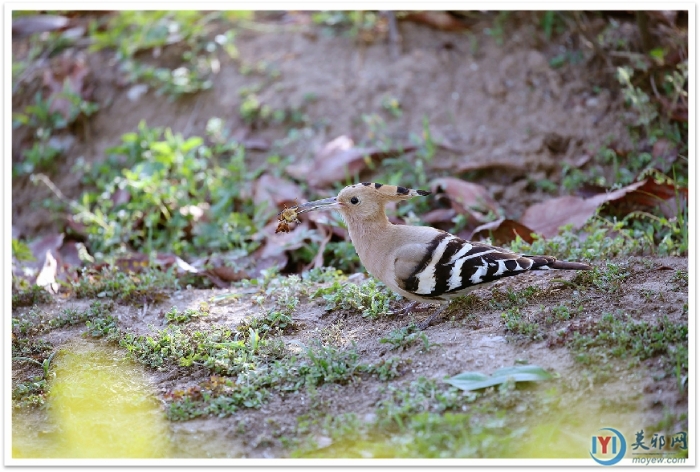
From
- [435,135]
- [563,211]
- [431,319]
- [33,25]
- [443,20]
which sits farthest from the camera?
[33,25]

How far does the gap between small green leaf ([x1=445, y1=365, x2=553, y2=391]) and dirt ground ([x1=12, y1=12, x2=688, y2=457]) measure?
0.08m

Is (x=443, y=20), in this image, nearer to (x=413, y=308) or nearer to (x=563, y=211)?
(x=563, y=211)

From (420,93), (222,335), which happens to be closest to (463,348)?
(222,335)

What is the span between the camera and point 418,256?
3998 millimetres

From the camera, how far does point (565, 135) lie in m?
6.26

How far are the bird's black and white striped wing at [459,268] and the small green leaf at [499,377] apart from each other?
627 mm

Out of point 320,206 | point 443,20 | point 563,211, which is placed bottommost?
point 563,211

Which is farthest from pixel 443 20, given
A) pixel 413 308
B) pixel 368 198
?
pixel 413 308

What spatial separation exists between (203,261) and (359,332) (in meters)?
1.85

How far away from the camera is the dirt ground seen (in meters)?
3.30

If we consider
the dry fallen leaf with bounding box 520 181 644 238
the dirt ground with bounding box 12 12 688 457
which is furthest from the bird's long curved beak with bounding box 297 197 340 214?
the dry fallen leaf with bounding box 520 181 644 238

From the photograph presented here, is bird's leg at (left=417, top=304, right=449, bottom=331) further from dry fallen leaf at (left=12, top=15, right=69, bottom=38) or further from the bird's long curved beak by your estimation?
dry fallen leaf at (left=12, top=15, right=69, bottom=38)

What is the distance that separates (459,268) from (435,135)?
2736 mm

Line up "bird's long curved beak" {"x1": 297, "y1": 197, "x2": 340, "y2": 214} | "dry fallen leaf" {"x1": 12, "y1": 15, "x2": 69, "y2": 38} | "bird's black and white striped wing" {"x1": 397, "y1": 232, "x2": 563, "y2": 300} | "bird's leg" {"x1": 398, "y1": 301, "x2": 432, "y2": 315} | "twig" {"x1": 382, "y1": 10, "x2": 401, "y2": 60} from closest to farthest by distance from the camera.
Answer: "bird's black and white striped wing" {"x1": 397, "y1": 232, "x2": 563, "y2": 300}
"bird's leg" {"x1": 398, "y1": 301, "x2": 432, "y2": 315}
"bird's long curved beak" {"x1": 297, "y1": 197, "x2": 340, "y2": 214}
"twig" {"x1": 382, "y1": 10, "x2": 401, "y2": 60}
"dry fallen leaf" {"x1": 12, "y1": 15, "x2": 69, "y2": 38}
